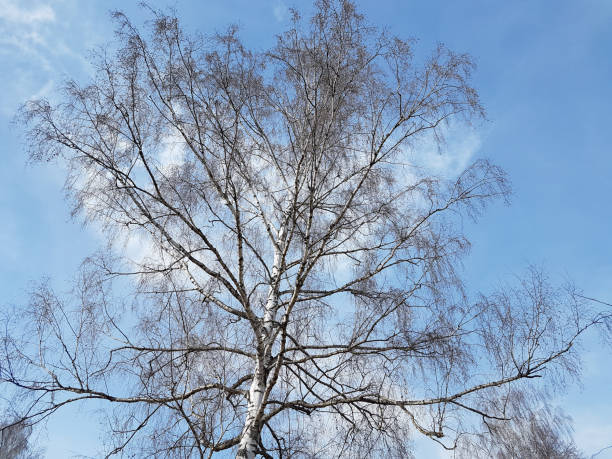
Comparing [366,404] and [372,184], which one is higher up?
[372,184]

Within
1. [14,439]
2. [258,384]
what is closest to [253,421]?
[258,384]

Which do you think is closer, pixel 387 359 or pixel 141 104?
pixel 387 359

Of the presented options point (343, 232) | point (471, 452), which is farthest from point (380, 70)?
point (471, 452)

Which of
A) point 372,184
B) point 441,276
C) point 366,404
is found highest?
point 372,184

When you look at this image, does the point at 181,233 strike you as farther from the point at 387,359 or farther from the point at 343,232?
the point at 387,359

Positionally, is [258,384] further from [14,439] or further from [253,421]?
[14,439]

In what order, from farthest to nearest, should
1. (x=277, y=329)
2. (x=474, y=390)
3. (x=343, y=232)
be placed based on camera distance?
(x=343, y=232), (x=277, y=329), (x=474, y=390)

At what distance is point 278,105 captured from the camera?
7938mm

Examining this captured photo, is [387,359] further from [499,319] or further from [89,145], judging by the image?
[89,145]

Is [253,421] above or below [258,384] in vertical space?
below

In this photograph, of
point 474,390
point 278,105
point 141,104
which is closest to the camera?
point 474,390

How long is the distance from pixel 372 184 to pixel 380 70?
5.34 feet

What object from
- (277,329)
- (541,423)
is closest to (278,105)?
(277,329)

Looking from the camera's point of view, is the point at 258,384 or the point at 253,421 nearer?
the point at 253,421
